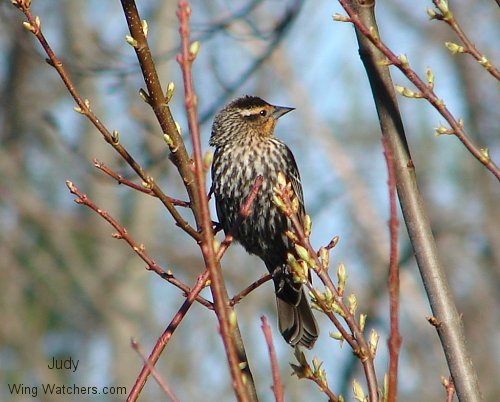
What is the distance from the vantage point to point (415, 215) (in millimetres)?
2635

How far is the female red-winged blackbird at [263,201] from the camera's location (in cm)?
455

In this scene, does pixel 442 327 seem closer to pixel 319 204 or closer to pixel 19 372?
pixel 319 204

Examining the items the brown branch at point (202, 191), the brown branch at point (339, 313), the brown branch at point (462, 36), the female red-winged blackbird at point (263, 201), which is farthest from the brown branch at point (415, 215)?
the female red-winged blackbird at point (263, 201)

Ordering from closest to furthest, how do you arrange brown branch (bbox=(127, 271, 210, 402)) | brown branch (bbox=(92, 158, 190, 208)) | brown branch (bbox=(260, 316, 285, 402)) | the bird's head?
brown branch (bbox=(260, 316, 285, 402)) → brown branch (bbox=(127, 271, 210, 402)) → brown branch (bbox=(92, 158, 190, 208)) → the bird's head

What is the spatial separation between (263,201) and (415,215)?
200 centimetres

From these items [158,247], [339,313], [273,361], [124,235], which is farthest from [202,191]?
[158,247]

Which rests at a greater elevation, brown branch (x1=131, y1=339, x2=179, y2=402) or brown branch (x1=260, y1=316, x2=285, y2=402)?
brown branch (x1=131, y1=339, x2=179, y2=402)

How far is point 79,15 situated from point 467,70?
18.1 feet

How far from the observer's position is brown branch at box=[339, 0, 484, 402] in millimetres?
2453

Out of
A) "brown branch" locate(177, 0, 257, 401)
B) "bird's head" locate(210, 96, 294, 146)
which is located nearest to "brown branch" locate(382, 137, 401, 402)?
"brown branch" locate(177, 0, 257, 401)

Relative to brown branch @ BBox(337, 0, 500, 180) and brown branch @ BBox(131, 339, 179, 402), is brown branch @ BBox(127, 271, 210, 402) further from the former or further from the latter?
brown branch @ BBox(337, 0, 500, 180)

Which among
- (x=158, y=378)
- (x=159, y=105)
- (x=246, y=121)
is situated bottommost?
(x=158, y=378)

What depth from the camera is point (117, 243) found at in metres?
12.5

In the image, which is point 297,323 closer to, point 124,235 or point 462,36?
point 124,235
